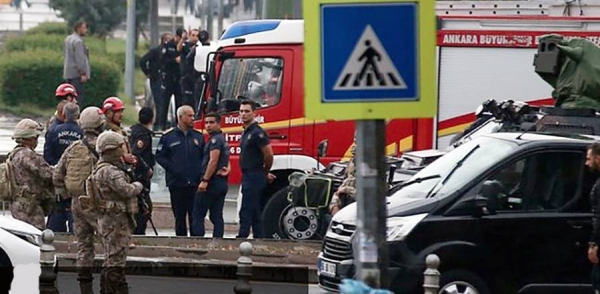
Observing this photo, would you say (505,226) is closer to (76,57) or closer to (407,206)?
(407,206)

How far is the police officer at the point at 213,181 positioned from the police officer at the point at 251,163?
23 cm

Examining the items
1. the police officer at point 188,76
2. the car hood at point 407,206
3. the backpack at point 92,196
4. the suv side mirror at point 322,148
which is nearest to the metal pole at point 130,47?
the police officer at point 188,76

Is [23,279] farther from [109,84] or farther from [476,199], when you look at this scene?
[109,84]

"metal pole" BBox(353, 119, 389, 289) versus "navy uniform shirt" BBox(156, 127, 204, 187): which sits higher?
"metal pole" BBox(353, 119, 389, 289)

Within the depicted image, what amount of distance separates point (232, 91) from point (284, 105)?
76cm

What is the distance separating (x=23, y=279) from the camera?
13148 mm

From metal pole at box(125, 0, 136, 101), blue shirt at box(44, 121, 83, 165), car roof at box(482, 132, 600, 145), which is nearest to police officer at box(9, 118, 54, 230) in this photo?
blue shirt at box(44, 121, 83, 165)

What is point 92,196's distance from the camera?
43.1ft

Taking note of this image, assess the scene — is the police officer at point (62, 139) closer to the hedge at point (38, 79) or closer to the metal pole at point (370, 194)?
the metal pole at point (370, 194)

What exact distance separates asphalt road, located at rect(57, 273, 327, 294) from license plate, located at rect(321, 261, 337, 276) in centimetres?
128

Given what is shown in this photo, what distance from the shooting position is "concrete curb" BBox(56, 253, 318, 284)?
1546 cm

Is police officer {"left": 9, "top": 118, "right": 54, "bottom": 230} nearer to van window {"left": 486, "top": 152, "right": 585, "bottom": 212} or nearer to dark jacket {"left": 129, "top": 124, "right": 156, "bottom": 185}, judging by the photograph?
dark jacket {"left": 129, "top": 124, "right": 156, "bottom": 185}

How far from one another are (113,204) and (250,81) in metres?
6.34

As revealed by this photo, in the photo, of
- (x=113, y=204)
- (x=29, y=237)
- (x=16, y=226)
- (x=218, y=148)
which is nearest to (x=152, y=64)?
(x=218, y=148)
